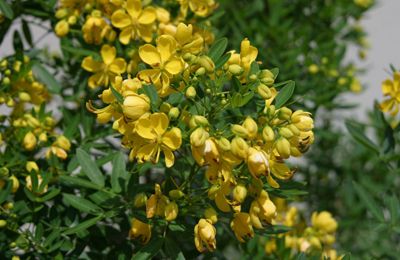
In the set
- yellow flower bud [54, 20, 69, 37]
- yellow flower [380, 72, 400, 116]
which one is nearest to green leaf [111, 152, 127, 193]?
yellow flower bud [54, 20, 69, 37]

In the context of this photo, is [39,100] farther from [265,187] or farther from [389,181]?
[389,181]

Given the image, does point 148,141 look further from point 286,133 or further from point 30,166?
point 30,166

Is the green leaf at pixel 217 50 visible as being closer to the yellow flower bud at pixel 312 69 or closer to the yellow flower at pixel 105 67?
the yellow flower at pixel 105 67

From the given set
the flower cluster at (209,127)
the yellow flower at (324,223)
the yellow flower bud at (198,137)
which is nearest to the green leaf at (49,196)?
the flower cluster at (209,127)

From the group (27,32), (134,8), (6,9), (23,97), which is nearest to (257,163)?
(134,8)

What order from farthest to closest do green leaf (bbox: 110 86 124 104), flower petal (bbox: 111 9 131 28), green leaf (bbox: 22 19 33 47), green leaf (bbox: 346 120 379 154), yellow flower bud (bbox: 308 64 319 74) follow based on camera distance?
yellow flower bud (bbox: 308 64 319 74) → green leaf (bbox: 22 19 33 47) → green leaf (bbox: 346 120 379 154) → flower petal (bbox: 111 9 131 28) → green leaf (bbox: 110 86 124 104)

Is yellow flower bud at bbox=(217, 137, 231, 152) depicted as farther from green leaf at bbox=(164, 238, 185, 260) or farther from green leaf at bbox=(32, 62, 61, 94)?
green leaf at bbox=(32, 62, 61, 94)
